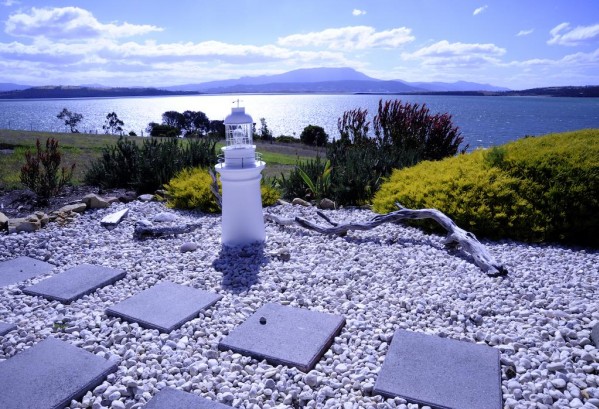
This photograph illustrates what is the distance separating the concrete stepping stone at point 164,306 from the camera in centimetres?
296

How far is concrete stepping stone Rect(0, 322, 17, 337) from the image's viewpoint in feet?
9.31

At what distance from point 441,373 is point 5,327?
9.56ft

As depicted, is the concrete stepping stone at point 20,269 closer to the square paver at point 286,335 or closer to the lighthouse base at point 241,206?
the lighthouse base at point 241,206

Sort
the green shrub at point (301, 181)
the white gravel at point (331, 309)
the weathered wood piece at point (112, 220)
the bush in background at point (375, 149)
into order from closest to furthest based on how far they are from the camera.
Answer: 1. the white gravel at point (331, 309)
2. the weathered wood piece at point (112, 220)
3. the bush in background at point (375, 149)
4. the green shrub at point (301, 181)

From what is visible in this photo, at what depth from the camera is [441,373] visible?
235cm

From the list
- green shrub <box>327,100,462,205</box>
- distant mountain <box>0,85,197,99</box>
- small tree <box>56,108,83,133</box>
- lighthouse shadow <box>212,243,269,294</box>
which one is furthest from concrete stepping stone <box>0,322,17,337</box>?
distant mountain <box>0,85,197,99</box>

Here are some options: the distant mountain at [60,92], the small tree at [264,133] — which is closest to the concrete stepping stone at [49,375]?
the small tree at [264,133]

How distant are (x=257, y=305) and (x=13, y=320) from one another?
69.9 inches

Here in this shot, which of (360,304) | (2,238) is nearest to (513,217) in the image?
(360,304)

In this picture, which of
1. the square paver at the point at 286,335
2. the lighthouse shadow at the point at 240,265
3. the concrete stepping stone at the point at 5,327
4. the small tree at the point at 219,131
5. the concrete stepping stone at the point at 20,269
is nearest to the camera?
the square paver at the point at 286,335

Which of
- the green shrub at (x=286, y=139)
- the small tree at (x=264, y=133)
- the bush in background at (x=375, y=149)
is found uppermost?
the bush in background at (x=375, y=149)

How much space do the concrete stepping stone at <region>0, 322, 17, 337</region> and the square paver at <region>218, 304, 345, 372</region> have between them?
1504 millimetres

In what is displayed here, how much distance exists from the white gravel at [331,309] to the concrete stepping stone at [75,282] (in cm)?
8

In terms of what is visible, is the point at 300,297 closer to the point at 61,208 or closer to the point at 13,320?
the point at 13,320
